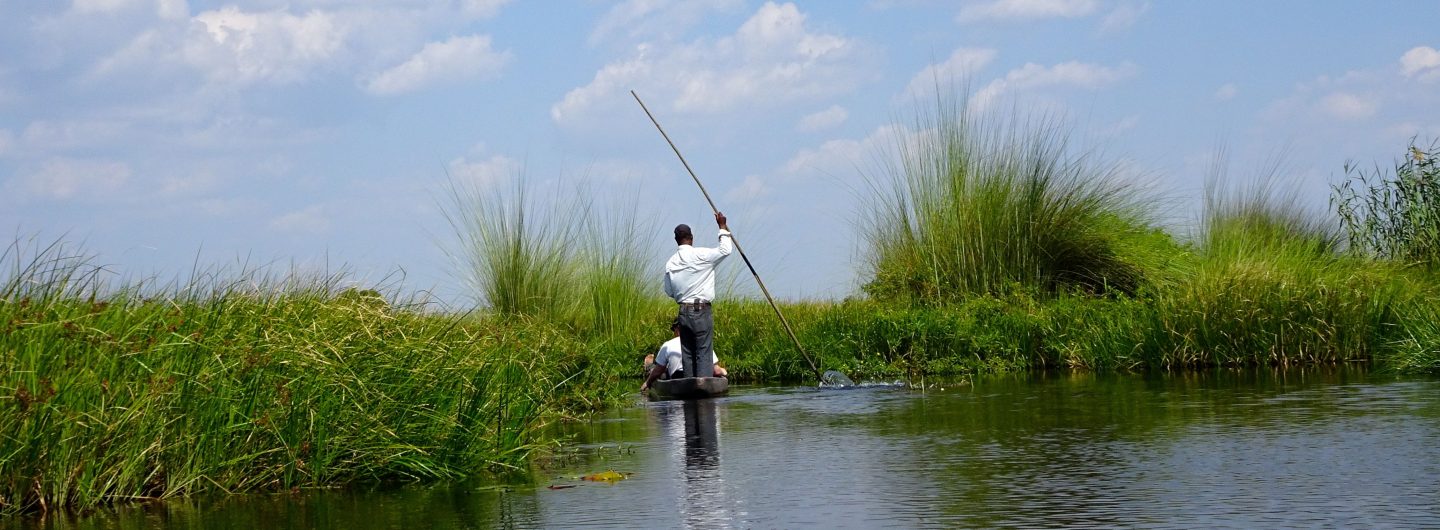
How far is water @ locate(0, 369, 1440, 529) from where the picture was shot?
6.91m

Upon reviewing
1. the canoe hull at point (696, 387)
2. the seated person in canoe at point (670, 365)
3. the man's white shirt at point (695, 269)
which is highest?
the man's white shirt at point (695, 269)

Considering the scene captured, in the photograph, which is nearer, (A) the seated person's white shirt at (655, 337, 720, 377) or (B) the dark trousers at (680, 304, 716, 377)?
(B) the dark trousers at (680, 304, 716, 377)

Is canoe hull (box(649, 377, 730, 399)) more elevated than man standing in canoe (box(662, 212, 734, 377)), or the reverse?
man standing in canoe (box(662, 212, 734, 377))

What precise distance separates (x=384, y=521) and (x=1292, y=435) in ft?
19.4

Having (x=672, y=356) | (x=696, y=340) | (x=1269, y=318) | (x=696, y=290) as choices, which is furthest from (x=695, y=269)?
(x=1269, y=318)

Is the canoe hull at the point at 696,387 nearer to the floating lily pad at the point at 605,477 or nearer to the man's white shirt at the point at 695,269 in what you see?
the man's white shirt at the point at 695,269

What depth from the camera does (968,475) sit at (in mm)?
8258

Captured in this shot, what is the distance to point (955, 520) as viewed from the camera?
671cm

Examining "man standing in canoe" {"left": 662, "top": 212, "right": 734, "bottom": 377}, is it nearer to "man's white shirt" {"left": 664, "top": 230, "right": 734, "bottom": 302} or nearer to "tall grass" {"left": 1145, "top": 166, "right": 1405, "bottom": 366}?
"man's white shirt" {"left": 664, "top": 230, "right": 734, "bottom": 302}

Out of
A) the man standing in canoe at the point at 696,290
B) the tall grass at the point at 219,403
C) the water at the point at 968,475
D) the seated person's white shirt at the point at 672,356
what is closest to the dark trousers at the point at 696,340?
the man standing in canoe at the point at 696,290

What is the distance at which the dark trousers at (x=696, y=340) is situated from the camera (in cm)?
1625

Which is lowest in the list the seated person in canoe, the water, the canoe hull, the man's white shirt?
the water

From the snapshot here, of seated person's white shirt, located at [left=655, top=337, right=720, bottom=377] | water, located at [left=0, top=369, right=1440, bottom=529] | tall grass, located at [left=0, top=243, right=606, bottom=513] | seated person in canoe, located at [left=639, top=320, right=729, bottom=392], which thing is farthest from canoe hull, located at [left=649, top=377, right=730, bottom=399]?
tall grass, located at [left=0, top=243, right=606, bottom=513]

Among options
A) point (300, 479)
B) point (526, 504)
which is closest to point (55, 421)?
point (300, 479)
